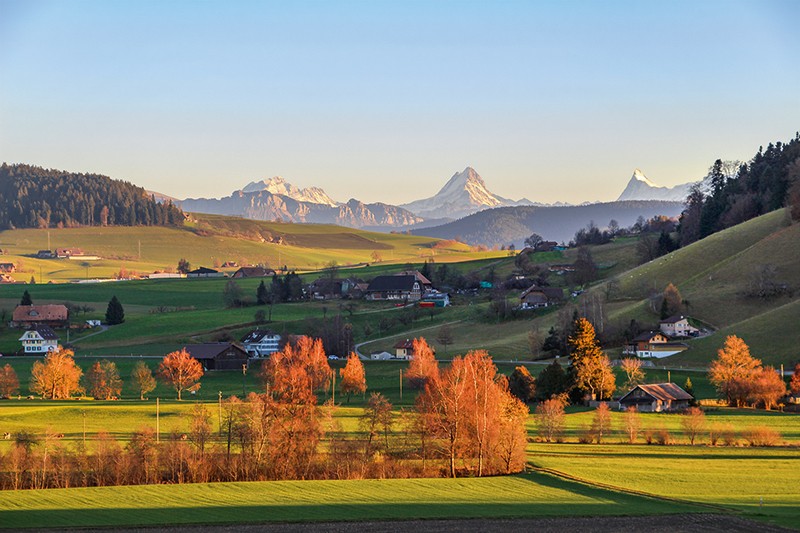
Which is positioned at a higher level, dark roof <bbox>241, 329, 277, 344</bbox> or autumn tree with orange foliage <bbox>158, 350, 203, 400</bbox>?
dark roof <bbox>241, 329, 277, 344</bbox>

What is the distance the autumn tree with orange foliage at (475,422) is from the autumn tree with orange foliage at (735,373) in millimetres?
26163

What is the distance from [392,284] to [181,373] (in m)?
70.9

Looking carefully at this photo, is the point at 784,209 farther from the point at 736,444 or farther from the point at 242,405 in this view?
the point at 242,405

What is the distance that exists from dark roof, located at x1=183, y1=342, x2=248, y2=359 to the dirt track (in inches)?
2547

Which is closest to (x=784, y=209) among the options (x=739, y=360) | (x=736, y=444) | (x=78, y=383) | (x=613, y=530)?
(x=739, y=360)

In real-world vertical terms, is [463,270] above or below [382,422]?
above

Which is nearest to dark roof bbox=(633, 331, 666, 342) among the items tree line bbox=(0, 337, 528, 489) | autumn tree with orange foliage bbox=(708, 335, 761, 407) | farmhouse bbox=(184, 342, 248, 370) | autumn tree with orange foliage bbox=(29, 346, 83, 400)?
autumn tree with orange foliage bbox=(708, 335, 761, 407)

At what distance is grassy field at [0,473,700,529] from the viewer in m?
40.9

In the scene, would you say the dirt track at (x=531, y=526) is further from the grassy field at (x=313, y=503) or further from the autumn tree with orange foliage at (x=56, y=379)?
the autumn tree with orange foliage at (x=56, y=379)

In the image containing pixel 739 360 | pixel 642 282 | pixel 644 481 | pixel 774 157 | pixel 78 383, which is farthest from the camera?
pixel 774 157

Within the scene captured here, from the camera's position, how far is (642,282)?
4958 inches

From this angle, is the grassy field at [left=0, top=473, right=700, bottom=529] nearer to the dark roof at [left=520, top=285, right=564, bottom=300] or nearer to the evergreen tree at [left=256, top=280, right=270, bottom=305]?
the dark roof at [left=520, top=285, right=564, bottom=300]

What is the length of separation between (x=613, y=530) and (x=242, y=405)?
26.5 meters

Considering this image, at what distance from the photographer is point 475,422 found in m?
54.3
